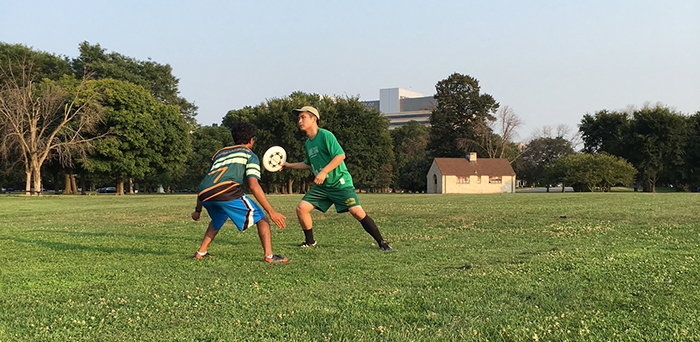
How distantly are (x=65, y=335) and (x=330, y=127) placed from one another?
58100 millimetres

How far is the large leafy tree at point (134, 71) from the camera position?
60250 mm

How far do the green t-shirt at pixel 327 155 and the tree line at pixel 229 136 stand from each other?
40226 mm

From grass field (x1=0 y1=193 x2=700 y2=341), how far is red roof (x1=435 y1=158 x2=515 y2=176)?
62.0 meters

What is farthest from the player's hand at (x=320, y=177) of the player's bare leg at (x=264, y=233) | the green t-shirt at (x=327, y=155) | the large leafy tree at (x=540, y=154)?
the large leafy tree at (x=540, y=154)

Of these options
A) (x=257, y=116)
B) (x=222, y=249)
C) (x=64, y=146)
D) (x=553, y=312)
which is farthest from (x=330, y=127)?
(x=553, y=312)

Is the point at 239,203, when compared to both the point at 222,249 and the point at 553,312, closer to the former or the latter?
the point at 222,249

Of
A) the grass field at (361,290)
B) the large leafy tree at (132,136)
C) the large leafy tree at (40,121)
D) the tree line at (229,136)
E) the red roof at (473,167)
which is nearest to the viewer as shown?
the grass field at (361,290)

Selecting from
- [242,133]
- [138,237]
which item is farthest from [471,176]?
[242,133]

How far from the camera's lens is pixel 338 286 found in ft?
17.3

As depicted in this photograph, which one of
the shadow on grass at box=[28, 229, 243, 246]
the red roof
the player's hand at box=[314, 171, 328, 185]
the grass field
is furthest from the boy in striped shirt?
the red roof

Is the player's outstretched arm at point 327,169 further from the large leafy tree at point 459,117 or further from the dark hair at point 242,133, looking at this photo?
the large leafy tree at point 459,117

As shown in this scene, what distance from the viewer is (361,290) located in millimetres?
5051

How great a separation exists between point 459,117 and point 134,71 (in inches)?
1912

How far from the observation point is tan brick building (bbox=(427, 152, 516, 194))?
70562mm
